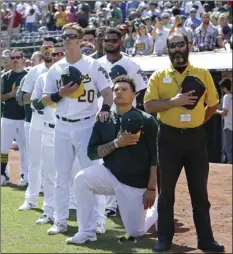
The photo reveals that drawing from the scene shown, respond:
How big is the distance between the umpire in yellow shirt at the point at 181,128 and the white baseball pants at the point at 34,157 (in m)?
2.72

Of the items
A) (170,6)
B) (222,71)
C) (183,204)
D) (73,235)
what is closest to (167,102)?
(73,235)

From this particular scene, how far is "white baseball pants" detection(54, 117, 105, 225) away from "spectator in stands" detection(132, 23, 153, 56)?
33.9 ft

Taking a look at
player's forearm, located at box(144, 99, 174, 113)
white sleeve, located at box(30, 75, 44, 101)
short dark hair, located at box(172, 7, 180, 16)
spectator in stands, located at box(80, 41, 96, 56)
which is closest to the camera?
player's forearm, located at box(144, 99, 174, 113)

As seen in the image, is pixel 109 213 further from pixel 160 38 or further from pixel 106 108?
pixel 160 38

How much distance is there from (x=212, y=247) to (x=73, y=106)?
1940 mm

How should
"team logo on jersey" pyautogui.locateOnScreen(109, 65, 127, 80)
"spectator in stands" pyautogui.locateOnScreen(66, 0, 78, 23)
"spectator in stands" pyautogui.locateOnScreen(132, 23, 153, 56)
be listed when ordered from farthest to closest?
"spectator in stands" pyautogui.locateOnScreen(66, 0, 78, 23) < "spectator in stands" pyautogui.locateOnScreen(132, 23, 153, 56) < "team logo on jersey" pyautogui.locateOnScreen(109, 65, 127, 80)

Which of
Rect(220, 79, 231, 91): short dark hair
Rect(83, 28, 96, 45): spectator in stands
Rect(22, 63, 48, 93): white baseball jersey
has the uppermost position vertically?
Rect(83, 28, 96, 45): spectator in stands

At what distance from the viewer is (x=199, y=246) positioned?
6.16 m

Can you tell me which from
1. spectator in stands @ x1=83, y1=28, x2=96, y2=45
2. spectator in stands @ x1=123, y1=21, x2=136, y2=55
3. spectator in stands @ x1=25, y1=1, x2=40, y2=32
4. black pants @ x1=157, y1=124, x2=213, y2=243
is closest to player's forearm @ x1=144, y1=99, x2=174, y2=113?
black pants @ x1=157, y1=124, x2=213, y2=243

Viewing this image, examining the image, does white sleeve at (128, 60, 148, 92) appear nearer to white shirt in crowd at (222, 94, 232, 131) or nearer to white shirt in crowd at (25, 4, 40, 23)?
white shirt in crowd at (222, 94, 232, 131)

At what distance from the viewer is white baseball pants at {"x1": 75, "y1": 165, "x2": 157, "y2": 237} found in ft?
21.7

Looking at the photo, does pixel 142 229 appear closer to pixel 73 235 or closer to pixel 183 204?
pixel 73 235

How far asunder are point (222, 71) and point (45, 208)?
24.0 feet

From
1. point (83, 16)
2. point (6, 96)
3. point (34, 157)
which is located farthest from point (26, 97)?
point (83, 16)
